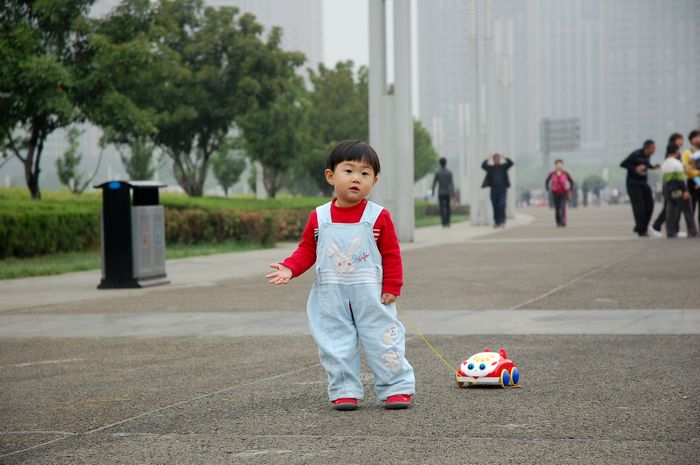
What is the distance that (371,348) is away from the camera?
577 cm

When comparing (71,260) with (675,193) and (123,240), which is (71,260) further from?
(675,193)

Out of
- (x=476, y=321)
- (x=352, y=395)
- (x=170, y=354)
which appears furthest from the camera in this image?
(x=476, y=321)

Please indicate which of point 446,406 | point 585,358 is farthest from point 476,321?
point 446,406

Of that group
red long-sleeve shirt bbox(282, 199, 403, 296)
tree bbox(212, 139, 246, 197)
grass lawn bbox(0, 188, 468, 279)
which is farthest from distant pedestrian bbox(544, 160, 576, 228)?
tree bbox(212, 139, 246, 197)

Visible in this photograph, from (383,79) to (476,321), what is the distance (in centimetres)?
1483

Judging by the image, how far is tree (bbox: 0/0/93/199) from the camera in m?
22.3

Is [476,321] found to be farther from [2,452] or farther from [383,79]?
[383,79]

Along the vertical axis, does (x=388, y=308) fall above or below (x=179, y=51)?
below

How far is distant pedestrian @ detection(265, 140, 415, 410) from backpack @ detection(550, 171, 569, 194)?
2494 centimetres

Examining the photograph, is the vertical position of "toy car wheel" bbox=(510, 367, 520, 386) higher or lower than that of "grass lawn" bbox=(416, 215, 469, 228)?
higher

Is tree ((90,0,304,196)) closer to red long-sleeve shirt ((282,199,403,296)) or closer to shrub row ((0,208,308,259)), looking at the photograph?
shrub row ((0,208,308,259))

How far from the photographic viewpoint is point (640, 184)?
2284cm

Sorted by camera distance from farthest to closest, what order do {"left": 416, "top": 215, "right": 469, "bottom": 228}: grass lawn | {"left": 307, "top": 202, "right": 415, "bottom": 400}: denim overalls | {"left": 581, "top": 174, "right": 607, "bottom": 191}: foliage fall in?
{"left": 581, "top": 174, "right": 607, "bottom": 191}: foliage → {"left": 416, "top": 215, "right": 469, "bottom": 228}: grass lawn → {"left": 307, "top": 202, "right": 415, "bottom": 400}: denim overalls

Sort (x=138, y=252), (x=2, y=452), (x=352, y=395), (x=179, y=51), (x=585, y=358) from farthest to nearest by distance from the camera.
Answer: (x=179, y=51), (x=138, y=252), (x=585, y=358), (x=352, y=395), (x=2, y=452)
